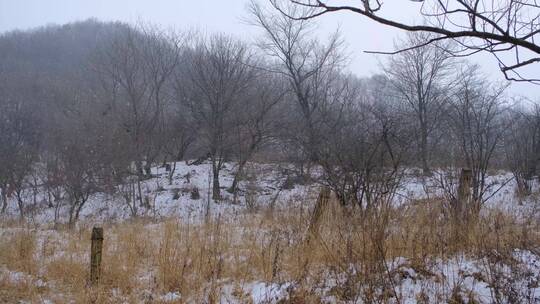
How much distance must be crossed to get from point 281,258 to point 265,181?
15539 mm

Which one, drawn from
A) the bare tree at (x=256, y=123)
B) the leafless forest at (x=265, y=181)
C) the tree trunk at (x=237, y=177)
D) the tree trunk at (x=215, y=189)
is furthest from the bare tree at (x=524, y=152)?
the tree trunk at (x=215, y=189)

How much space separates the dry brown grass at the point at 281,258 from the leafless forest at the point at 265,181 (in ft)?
0.08

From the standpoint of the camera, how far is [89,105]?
25188 millimetres

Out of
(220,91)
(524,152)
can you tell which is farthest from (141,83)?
(524,152)

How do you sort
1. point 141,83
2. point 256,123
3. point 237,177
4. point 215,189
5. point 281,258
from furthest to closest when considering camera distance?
point 141,83 → point 256,123 → point 237,177 → point 215,189 → point 281,258

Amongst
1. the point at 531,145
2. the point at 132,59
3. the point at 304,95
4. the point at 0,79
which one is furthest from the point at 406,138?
the point at 0,79

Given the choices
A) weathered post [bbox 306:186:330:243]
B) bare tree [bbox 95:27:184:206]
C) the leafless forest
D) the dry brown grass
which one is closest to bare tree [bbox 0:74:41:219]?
the leafless forest

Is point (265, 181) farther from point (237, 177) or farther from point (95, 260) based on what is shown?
point (95, 260)

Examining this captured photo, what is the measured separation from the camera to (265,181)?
64.5ft

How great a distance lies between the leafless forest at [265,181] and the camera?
142 inches

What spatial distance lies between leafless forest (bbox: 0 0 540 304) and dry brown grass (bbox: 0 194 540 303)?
2 centimetres

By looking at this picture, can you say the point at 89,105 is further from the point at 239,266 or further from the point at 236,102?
the point at 239,266

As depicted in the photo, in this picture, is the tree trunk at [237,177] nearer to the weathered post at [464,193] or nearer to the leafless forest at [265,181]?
the leafless forest at [265,181]

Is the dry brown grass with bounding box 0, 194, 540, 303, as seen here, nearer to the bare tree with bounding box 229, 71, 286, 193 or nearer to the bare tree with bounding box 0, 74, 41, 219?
the bare tree with bounding box 0, 74, 41, 219
